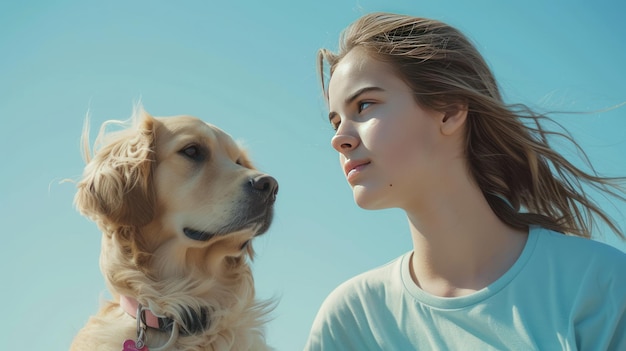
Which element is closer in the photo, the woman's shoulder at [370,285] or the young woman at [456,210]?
the young woman at [456,210]

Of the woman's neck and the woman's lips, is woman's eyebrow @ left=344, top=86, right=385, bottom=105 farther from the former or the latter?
the woman's neck

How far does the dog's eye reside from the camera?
3998 mm

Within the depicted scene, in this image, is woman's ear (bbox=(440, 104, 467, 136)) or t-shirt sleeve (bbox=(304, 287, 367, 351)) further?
t-shirt sleeve (bbox=(304, 287, 367, 351))

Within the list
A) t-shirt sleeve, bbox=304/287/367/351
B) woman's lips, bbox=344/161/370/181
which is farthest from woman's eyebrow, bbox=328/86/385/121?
t-shirt sleeve, bbox=304/287/367/351

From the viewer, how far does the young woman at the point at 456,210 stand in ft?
8.39

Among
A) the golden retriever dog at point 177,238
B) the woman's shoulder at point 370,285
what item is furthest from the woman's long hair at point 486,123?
the golden retriever dog at point 177,238

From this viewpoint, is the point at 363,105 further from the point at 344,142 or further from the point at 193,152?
the point at 193,152

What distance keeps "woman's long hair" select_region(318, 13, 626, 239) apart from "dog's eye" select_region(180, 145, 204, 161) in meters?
1.15

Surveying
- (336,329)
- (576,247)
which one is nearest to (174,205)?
(336,329)

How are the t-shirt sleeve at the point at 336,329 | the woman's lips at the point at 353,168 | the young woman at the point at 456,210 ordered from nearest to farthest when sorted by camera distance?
Answer: 1. the young woman at the point at 456,210
2. the woman's lips at the point at 353,168
3. the t-shirt sleeve at the point at 336,329

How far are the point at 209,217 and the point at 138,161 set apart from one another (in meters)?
0.59

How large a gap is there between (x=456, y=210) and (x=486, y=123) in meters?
0.49

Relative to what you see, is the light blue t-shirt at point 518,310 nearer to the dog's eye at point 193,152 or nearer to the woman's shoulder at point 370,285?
the woman's shoulder at point 370,285

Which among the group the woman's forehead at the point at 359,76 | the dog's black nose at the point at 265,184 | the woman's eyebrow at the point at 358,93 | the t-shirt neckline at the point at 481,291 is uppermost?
the woman's forehead at the point at 359,76
